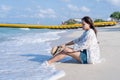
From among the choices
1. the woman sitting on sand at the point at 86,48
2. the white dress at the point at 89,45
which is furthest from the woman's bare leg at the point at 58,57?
the white dress at the point at 89,45

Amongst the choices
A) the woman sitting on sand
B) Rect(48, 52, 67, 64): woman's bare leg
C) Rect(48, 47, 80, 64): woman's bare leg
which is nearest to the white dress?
the woman sitting on sand

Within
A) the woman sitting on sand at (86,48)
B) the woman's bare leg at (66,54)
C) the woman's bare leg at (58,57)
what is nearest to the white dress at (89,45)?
the woman sitting on sand at (86,48)

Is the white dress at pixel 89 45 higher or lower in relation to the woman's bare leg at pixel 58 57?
higher

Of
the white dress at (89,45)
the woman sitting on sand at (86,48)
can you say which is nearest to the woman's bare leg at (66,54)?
the woman sitting on sand at (86,48)

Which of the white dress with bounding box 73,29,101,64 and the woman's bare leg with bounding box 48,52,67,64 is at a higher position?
the white dress with bounding box 73,29,101,64

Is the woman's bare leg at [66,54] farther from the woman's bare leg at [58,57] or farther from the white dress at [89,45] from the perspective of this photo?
the white dress at [89,45]

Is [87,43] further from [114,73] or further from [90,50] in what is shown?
[114,73]

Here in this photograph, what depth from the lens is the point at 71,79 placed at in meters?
5.36

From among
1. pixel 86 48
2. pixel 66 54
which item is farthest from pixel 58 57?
pixel 86 48

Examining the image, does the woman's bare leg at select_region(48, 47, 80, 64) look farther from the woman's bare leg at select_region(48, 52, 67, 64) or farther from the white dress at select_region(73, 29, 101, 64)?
the white dress at select_region(73, 29, 101, 64)

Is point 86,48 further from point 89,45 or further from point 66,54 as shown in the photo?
point 66,54

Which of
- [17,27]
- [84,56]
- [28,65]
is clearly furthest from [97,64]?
[17,27]

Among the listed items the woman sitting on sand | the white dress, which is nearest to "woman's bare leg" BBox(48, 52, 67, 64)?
the woman sitting on sand

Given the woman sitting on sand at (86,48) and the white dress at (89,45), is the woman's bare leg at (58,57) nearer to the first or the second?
the woman sitting on sand at (86,48)
